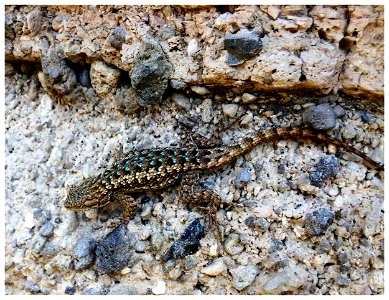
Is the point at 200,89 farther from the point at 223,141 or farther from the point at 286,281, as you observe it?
the point at 286,281

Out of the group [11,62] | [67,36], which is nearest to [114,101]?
[67,36]

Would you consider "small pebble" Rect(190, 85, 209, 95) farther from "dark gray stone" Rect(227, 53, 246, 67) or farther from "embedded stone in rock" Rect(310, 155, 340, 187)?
"embedded stone in rock" Rect(310, 155, 340, 187)

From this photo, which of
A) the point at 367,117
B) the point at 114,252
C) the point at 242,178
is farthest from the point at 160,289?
the point at 367,117

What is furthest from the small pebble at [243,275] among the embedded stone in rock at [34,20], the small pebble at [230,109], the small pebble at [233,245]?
the embedded stone in rock at [34,20]

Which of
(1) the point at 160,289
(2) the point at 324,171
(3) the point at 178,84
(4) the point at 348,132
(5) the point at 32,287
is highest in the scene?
(3) the point at 178,84

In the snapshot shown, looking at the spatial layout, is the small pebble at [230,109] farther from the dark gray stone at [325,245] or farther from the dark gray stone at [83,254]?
the dark gray stone at [83,254]

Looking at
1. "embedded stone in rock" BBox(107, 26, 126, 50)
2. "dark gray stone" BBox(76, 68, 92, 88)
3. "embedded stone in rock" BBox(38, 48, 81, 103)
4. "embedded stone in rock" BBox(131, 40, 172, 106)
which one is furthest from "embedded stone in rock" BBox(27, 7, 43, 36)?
"embedded stone in rock" BBox(131, 40, 172, 106)
